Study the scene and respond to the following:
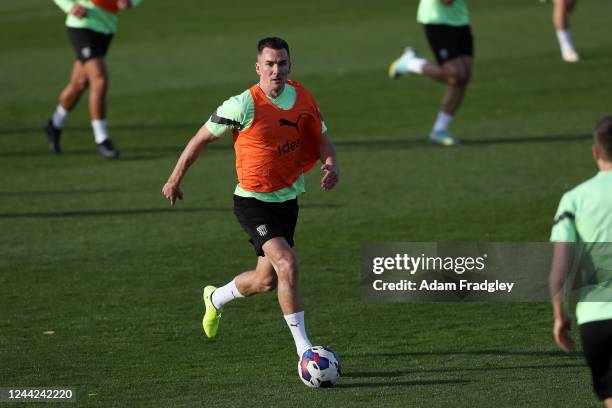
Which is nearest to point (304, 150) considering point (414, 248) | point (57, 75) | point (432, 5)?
point (414, 248)

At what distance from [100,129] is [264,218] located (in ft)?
24.3

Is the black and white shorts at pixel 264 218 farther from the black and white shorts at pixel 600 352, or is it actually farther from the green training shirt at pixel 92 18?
the green training shirt at pixel 92 18

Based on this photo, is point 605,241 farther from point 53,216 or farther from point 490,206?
point 53,216

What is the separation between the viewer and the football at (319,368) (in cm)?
705

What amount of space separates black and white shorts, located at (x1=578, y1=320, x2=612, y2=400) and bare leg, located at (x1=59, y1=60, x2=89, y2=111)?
395 inches

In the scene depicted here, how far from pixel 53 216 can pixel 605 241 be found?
751 cm

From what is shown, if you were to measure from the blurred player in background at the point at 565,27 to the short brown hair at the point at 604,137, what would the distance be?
14487 millimetres

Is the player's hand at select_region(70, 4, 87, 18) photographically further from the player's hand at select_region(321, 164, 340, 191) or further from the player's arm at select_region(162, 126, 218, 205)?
the player's hand at select_region(321, 164, 340, 191)

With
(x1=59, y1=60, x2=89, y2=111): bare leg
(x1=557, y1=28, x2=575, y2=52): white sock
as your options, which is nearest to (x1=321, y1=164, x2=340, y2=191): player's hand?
(x1=59, y1=60, x2=89, y2=111): bare leg

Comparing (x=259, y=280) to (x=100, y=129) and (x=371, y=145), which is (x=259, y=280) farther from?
(x=371, y=145)

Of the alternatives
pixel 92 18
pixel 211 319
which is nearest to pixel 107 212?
pixel 92 18

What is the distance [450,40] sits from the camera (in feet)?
48.1

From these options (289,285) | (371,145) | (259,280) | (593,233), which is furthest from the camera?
(371,145)

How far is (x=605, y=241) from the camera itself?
5473 mm
